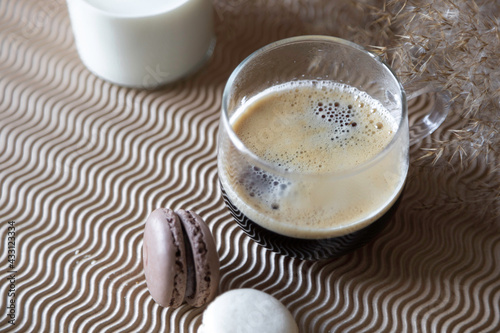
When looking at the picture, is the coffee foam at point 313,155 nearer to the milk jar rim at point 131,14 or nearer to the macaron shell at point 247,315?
the macaron shell at point 247,315

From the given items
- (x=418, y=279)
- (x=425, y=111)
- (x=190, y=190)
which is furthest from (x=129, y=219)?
(x=425, y=111)

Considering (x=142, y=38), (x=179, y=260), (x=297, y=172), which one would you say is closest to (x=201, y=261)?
(x=179, y=260)

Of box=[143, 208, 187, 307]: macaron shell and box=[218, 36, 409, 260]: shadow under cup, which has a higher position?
box=[218, 36, 409, 260]: shadow under cup

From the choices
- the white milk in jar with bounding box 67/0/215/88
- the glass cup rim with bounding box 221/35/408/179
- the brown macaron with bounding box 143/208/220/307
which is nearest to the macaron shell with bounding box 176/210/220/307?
the brown macaron with bounding box 143/208/220/307

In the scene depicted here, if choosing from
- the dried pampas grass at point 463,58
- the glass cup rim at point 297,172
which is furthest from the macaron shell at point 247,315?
the dried pampas grass at point 463,58

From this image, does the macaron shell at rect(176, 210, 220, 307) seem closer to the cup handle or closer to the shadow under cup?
the shadow under cup

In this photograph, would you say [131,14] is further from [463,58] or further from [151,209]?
[463,58]
